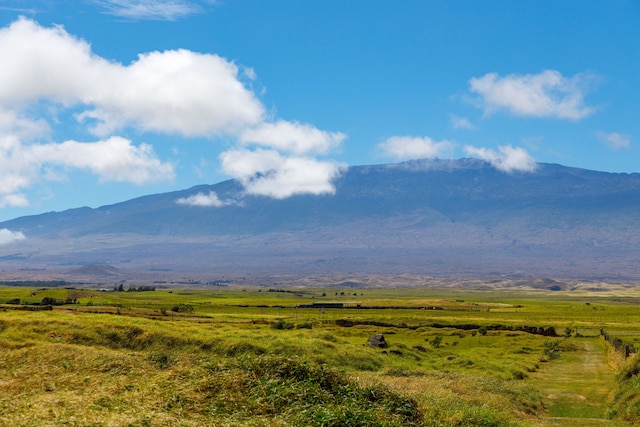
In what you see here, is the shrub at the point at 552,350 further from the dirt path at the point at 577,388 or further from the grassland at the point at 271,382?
the dirt path at the point at 577,388

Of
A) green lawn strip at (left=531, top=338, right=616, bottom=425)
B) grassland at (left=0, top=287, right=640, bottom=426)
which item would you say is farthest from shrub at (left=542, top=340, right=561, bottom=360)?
green lawn strip at (left=531, top=338, right=616, bottom=425)

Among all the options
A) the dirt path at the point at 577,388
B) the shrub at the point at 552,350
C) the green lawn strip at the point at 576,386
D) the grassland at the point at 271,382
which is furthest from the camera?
the shrub at the point at 552,350

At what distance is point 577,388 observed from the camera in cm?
3425

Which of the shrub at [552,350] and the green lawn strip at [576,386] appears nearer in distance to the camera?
the green lawn strip at [576,386]

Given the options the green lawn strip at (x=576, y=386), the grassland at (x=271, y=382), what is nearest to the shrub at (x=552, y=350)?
the grassland at (x=271, y=382)

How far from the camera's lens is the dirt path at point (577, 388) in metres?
26.2

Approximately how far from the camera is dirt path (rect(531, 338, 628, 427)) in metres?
26.2

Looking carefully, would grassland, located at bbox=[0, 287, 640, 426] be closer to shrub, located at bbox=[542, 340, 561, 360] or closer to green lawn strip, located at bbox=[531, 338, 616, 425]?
green lawn strip, located at bbox=[531, 338, 616, 425]

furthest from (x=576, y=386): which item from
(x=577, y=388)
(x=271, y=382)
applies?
(x=271, y=382)

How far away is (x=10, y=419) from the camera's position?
13.4 metres

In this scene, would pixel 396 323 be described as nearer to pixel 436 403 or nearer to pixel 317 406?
pixel 436 403

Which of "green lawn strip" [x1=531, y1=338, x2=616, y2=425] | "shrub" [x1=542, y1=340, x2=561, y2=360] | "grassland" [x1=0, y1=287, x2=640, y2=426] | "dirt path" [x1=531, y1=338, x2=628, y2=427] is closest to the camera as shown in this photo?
"grassland" [x1=0, y1=287, x2=640, y2=426]

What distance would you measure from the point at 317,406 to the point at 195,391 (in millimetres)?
3100

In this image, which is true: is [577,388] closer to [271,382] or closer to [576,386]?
[576,386]
